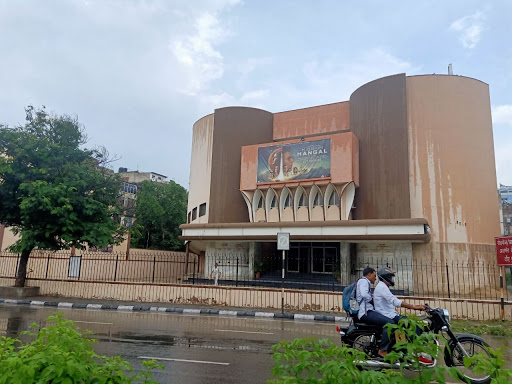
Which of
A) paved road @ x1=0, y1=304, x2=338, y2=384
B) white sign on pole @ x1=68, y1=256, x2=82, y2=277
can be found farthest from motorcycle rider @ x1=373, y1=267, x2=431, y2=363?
white sign on pole @ x1=68, y1=256, x2=82, y2=277

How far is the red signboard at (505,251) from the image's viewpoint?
1305 cm

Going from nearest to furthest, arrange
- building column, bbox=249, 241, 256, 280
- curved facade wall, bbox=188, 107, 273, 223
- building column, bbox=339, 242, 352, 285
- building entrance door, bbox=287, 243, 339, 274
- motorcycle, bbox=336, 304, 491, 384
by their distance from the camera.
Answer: motorcycle, bbox=336, 304, 491, 384, building column, bbox=339, 242, 352, 285, building entrance door, bbox=287, 243, 339, 274, building column, bbox=249, 241, 256, 280, curved facade wall, bbox=188, 107, 273, 223

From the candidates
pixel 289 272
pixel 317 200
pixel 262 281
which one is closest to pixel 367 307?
pixel 262 281

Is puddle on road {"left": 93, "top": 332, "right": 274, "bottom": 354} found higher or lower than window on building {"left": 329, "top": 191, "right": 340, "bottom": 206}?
lower

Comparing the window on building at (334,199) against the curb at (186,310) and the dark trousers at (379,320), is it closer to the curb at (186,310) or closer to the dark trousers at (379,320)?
the curb at (186,310)

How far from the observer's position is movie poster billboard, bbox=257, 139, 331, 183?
2584 centimetres

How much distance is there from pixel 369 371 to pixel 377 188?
23.6 metres

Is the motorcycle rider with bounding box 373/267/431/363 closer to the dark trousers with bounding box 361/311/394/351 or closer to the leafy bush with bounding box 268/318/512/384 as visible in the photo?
the dark trousers with bounding box 361/311/394/351

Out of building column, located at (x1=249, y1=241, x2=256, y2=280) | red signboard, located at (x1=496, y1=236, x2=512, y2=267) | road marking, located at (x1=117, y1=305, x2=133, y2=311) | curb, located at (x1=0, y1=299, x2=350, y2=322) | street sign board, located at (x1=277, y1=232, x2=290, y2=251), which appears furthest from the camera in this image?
building column, located at (x1=249, y1=241, x2=256, y2=280)

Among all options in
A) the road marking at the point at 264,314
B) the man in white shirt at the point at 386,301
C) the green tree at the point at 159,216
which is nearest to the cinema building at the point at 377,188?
the road marking at the point at 264,314

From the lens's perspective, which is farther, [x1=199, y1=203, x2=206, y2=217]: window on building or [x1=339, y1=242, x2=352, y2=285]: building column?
[x1=199, y1=203, x2=206, y2=217]: window on building

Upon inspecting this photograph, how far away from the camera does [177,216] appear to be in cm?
4397

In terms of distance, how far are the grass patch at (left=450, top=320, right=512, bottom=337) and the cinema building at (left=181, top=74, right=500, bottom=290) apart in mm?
9305

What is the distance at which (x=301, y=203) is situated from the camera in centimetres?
2755
